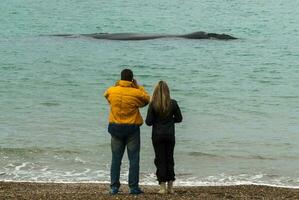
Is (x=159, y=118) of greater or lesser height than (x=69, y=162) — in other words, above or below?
above

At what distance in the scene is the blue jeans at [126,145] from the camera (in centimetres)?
1117

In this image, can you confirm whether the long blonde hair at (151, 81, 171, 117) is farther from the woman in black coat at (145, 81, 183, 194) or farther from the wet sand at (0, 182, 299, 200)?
the wet sand at (0, 182, 299, 200)

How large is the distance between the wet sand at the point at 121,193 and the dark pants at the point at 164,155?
12.4 inches

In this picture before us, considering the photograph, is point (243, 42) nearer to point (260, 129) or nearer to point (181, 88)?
point (181, 88)

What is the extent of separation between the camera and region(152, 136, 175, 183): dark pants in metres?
11.4

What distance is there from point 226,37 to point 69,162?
34715mm

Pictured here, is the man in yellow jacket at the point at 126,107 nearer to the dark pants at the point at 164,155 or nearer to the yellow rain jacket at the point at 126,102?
the yellow rain jacket at the point at 126,102

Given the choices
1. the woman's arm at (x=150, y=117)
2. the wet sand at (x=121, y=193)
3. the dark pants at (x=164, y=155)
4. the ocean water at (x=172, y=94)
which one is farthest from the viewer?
the ocean water at (x=172, y=94)

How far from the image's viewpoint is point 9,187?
1280 cm

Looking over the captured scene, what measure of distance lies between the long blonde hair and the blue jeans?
0.44m

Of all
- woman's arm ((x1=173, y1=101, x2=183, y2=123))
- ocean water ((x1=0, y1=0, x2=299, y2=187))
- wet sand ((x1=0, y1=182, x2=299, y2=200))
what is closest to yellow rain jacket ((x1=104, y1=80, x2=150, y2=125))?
woman's arm ((x1=173, y1=101, x2=183, y2=123))

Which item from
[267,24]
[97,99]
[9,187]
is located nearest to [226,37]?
[267,24]

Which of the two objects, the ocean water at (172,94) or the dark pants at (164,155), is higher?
the dark pants at (164,155)

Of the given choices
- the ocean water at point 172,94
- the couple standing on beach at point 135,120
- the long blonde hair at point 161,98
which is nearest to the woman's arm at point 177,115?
A: the couple standing on beach at point 135,120
